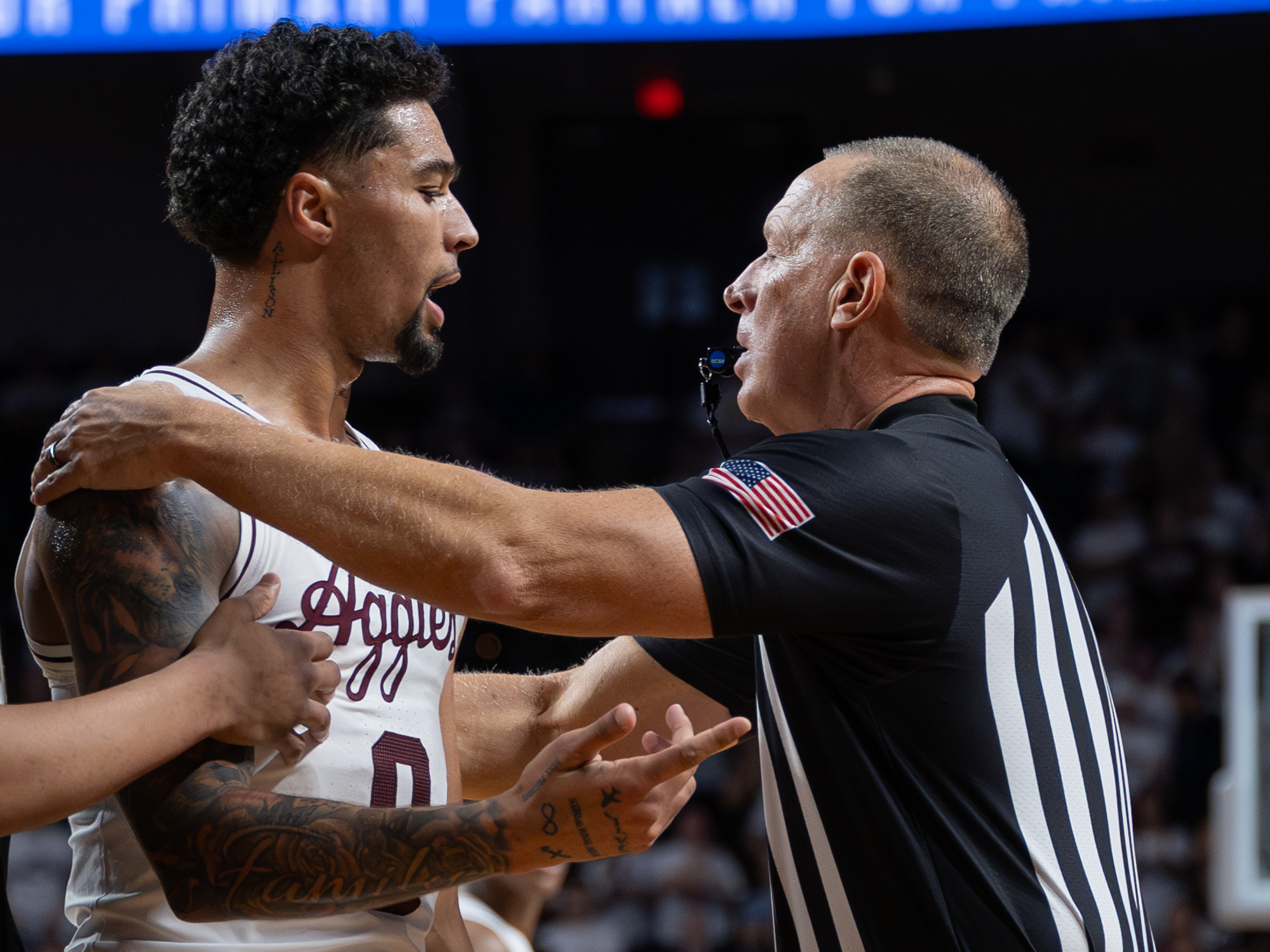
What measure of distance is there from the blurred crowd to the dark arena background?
0.02m

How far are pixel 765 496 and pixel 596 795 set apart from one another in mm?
503

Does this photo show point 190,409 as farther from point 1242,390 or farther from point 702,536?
point 1242,390

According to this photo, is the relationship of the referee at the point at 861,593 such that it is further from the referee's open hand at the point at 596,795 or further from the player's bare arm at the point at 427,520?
the referee's open hand at the point at 596,795

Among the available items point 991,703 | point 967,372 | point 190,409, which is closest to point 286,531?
point 190,409

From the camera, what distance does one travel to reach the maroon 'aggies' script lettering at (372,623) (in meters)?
2.08

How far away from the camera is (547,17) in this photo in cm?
680

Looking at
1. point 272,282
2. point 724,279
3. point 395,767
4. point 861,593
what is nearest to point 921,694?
point 861,593

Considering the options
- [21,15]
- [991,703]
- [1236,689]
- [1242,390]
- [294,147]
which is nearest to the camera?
[991,703]

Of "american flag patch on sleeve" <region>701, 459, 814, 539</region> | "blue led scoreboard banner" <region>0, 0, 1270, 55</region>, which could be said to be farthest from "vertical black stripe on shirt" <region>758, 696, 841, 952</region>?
"blue led scoreboard banner" <region>0, 0, 1270, 55</region>

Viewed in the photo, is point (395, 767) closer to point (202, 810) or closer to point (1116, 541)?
point (202, 810)

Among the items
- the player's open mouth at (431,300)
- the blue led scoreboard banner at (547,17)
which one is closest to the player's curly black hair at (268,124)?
the player's open mouth at (431,300)

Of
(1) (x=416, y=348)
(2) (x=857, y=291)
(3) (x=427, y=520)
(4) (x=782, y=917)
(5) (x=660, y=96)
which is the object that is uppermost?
(5) (x=660, y=96)

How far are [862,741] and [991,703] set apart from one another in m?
0.21

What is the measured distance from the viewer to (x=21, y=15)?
6707 mm
